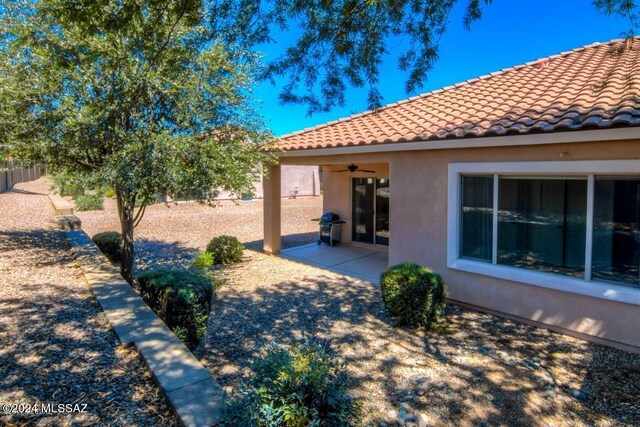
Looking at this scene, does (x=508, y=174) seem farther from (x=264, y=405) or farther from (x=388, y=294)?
(x=264, y=405)

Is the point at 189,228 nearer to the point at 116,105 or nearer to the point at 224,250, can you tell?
the point at 224,250

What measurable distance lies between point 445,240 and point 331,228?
644 cm

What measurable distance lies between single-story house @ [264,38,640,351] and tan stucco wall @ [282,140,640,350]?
2 centimetres

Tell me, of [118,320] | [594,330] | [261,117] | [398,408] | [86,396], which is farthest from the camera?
[261,117]

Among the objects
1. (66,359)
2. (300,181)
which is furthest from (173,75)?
(300,181)

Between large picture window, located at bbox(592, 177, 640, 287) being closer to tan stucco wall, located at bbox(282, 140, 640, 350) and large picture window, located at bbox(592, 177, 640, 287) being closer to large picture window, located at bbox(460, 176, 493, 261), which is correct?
tan stucco wall, located at bbox(282, 140, 640, 350)

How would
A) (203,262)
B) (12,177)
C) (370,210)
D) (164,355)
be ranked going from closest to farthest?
(164,355)
(203,262)
(370,210)
(12,177)

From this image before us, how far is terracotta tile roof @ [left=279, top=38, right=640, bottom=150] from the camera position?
20.9ft

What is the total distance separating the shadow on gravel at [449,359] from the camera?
4500 millimetres

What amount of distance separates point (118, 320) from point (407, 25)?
6.00 metres

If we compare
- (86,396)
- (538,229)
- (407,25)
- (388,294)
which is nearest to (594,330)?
(538,229)

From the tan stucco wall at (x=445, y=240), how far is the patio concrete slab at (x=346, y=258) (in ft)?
5.10

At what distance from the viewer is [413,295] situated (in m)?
6.61

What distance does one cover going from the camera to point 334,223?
14234 millimetres
